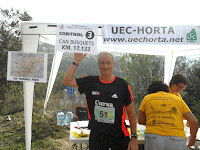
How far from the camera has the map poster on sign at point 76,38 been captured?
2.06 metres

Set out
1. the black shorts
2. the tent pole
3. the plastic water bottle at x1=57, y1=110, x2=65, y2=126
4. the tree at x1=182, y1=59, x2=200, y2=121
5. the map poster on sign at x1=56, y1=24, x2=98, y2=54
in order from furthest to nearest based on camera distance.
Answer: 1. the tree at x1=182, y1=59, x2=200, y2=121
2. the plastic water bottle at x1=57, y1=110, x2=65, y2=126
3. the tent pole
4. the map poster on sign at x1=56, y1=24, x2=98, y2=54
5. the black shorts

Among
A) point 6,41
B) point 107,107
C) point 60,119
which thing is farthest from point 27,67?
point 6,41

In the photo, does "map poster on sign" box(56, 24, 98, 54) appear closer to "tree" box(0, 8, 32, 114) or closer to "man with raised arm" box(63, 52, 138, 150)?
"man with raised arm" box(63, 52, 138, 150)

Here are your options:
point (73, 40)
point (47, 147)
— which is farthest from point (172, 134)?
point (47, 147)

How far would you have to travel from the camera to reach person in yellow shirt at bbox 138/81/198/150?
66.0 inches

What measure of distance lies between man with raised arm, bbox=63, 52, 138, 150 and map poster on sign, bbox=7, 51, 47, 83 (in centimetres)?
70

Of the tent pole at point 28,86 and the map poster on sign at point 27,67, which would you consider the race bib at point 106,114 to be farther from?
the tent pole at point 28,86

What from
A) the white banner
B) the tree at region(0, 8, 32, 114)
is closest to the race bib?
the white banner

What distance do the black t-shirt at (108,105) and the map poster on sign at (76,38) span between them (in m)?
0.57

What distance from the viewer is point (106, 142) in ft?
5.38

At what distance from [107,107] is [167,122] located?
2.17 ft

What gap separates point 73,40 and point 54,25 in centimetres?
46

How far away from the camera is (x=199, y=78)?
271 inches

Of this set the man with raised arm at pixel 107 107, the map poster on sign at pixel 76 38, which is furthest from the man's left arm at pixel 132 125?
the map poster on sign at pixel 76 38
